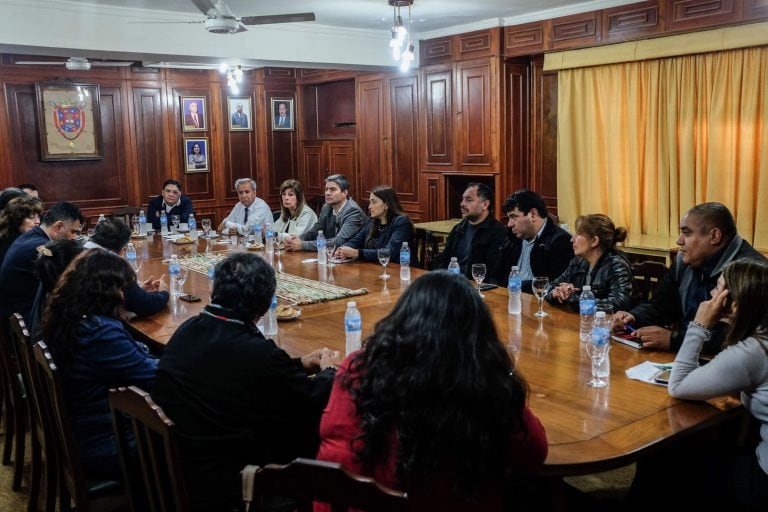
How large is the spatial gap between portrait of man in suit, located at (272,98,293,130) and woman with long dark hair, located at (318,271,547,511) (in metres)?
8.04

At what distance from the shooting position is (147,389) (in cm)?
235

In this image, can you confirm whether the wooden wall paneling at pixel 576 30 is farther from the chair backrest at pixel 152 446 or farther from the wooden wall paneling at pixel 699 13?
the chair backrest at pixel 152 446

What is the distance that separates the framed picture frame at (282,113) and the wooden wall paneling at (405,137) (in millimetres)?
2086

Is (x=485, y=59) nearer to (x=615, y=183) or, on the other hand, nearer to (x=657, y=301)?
(x=615, y=183)

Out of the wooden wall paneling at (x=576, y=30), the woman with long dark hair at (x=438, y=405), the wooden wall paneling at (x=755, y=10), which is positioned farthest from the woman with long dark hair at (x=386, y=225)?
the woman with long dark hair at (x=438, y=405)

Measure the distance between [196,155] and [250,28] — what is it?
112 inches

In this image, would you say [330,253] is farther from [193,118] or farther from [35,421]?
[193,118]

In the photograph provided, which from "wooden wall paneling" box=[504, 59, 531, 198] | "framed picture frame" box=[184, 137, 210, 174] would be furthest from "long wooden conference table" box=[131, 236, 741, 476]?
"framed picture frame" box=[184, 137, 210, 174]

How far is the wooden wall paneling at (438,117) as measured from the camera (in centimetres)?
710

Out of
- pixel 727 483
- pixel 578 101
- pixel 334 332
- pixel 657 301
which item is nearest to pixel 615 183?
pixel 578 101

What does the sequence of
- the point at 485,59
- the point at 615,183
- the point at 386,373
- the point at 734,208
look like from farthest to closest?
the point at 485,59, the point at 615,183, the point at 734,208, the point at 386,373

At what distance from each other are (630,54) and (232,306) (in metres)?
4.63

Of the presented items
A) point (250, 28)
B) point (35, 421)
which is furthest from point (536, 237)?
point (250, 28)

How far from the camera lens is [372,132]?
26.3ft
